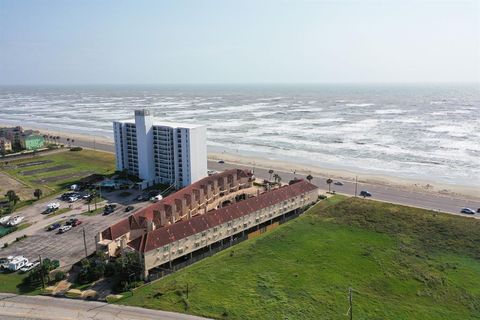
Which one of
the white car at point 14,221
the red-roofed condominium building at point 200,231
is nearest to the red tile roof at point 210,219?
the red-roofed condominium building at point 200,231

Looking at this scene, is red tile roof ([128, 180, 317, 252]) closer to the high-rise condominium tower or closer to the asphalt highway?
the asphalt highway

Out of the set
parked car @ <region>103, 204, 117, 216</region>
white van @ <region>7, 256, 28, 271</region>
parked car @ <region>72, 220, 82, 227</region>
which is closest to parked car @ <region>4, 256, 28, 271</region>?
white van @ <region>7, 256, 28, 271</region>

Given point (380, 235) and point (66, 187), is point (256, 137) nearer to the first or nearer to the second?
point (66, 187)

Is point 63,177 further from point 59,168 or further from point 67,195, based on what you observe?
point 67,195

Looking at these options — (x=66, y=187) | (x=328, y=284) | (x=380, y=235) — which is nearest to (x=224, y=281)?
(x=328, y=284)

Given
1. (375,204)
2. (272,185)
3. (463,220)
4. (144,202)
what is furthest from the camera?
(272,185)

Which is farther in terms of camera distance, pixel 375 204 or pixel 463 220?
pixel 375 204

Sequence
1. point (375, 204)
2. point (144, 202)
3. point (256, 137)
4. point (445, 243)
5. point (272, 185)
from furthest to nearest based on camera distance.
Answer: point (256, 137)
point (272, 185)
point (144, 202)
point (375, 204)
point (445, 243)
